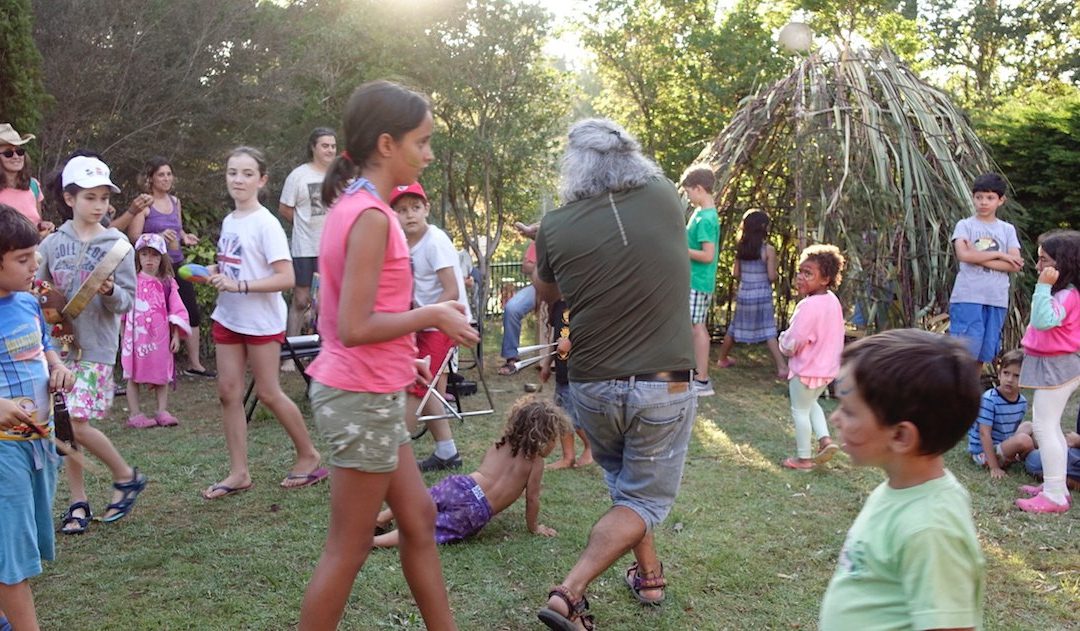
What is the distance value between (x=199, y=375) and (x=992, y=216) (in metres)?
7.15

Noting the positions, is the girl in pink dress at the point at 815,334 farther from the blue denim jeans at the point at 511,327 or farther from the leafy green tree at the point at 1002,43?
the leafy green tree at the point at 1002,43

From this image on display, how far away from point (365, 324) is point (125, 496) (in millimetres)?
2773

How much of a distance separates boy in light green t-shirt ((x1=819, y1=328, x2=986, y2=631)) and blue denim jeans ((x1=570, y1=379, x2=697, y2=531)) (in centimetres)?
137

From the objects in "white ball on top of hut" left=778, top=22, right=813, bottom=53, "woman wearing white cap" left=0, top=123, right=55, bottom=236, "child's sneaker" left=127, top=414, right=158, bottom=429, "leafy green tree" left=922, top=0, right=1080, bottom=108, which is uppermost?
"leafy green tree" left=922, top=0, right=1080, bottom=108

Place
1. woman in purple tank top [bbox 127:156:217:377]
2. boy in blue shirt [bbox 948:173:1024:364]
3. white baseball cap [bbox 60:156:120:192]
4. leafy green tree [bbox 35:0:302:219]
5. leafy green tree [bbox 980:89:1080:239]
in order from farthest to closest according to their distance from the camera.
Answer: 1. leafy green tree [bbox 980:89:1080:239]
2. leafy green tree [bbox 35:0:302:219]
3. woman in purple tank top [bbox 127:156:217:377]
4. boy in blue shirt [bbox 948:173:1024:364]
5. white baseball cap [bbox 60:156:120:192]

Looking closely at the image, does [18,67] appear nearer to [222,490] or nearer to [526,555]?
[222,490]

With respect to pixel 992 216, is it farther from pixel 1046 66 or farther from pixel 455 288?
pixel 1046 66

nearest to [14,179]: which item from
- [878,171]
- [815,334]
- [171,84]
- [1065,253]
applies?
[171,84]

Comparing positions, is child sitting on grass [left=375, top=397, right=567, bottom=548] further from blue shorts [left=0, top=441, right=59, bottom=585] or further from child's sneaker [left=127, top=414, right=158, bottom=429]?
child's sneaker [left=127, top=414, right=158, bottom=429]

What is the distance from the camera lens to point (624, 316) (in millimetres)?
3348

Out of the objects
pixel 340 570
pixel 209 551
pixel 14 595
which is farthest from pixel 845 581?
pixel 209 551

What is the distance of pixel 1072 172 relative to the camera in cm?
970

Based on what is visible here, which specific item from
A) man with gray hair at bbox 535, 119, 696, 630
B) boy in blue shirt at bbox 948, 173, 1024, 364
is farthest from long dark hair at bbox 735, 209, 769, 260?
man with gray hair at bbox 535, 119, 696, 630

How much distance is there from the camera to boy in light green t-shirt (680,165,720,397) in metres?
7.50
